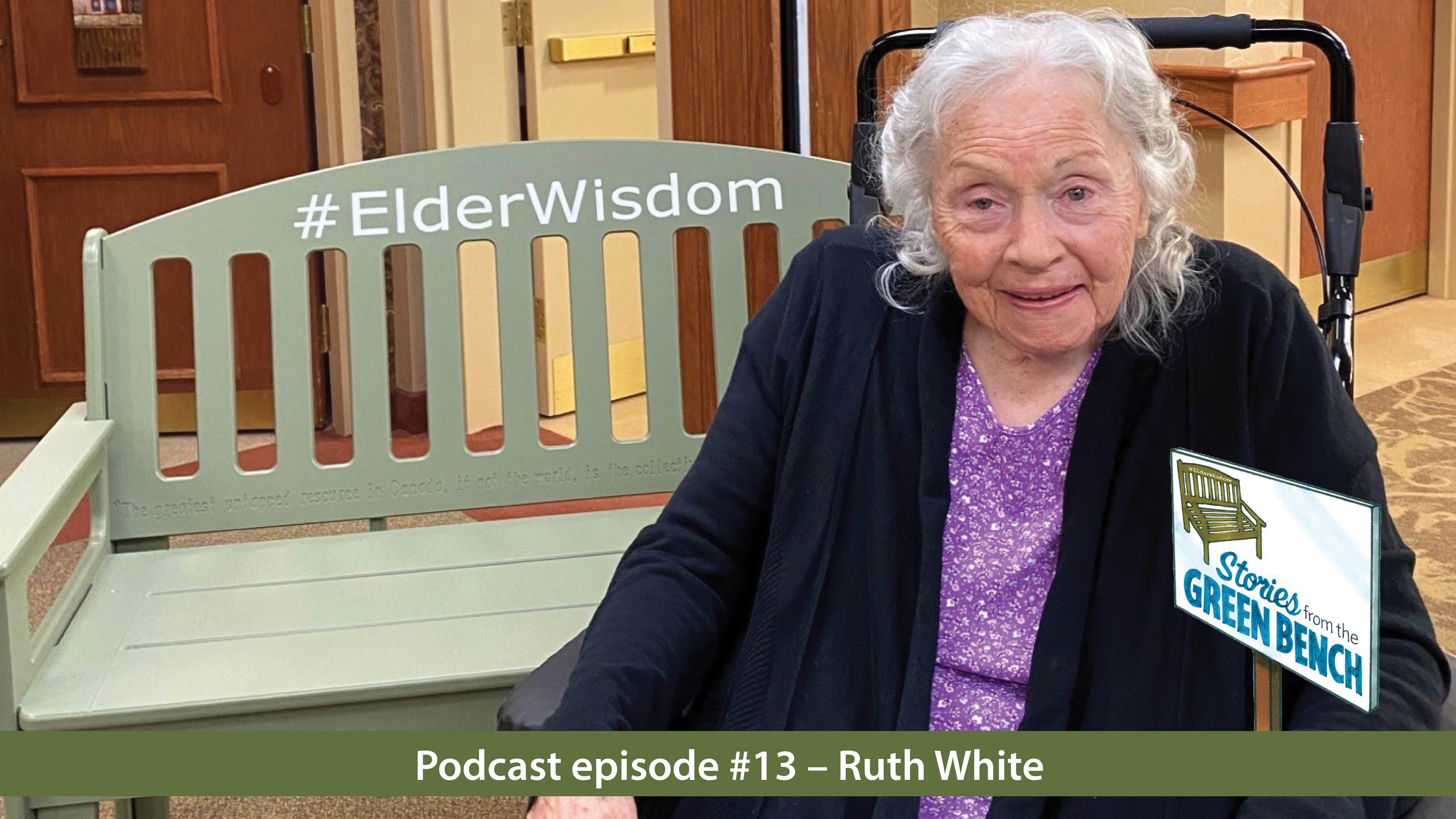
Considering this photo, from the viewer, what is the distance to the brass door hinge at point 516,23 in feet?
16.5

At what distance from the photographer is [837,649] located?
5.57 ft

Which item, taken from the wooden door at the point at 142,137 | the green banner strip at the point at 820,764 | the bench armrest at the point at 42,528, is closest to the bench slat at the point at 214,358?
Result: the bench armrest at the point at 42,528

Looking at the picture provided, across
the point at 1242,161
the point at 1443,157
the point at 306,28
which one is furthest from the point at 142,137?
the point at 1443,157

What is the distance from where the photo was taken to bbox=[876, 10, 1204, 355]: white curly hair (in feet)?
5.03

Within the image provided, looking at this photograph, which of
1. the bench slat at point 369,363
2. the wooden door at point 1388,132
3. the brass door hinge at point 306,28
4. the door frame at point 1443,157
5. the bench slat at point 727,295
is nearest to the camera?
the bench slat at point 369,363

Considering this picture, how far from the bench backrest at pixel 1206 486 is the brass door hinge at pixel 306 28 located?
173 inches

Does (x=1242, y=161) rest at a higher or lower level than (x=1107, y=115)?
lower

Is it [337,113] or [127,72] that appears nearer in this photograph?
[337,113]

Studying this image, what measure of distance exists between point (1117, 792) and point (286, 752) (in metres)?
0.80

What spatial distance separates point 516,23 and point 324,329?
3.69 ft

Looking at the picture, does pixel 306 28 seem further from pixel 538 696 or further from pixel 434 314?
pixel 538 696

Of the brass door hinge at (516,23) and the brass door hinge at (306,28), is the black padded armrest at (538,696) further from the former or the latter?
the brass door hinge at (306,28)

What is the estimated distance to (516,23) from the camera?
5.06m

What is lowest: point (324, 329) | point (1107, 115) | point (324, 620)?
point (324, 329)
